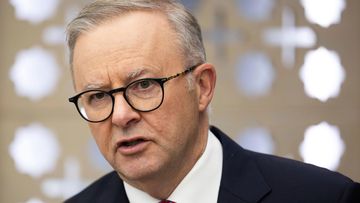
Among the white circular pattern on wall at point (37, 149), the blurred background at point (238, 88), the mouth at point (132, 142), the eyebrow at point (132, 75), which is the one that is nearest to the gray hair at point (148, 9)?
the eyebrow at point (132, 75)

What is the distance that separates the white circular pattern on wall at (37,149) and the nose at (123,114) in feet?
5.40

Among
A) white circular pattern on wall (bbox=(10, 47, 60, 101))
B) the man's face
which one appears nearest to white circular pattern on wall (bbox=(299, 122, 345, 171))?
white circular pattern on wall (bbox=(10, 47, 60, 101))

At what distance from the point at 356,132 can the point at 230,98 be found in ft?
2.10

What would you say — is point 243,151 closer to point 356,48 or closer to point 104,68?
point 104,68

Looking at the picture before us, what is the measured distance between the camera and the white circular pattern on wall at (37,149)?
3193 millimetres

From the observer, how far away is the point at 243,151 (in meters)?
1.92

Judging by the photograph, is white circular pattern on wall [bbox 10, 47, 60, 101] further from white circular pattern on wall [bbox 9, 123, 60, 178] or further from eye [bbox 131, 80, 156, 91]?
eye [bbox 131, 80, 156, 91]

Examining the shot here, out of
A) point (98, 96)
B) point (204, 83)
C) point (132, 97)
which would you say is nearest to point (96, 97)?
point (98, 96)

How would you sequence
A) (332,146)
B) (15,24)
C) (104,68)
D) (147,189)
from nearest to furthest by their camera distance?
(104,68) → (147,189) → (332,146) → (15,24)

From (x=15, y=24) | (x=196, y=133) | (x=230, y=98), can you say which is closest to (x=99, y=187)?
(x=196, y=133)

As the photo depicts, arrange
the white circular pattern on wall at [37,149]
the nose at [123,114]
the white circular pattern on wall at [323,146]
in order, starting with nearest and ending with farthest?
1. the nose at [123,114]
2. the white circular pattern on wall at [323,146]
3. the white circular pattern on wall at [37,149]

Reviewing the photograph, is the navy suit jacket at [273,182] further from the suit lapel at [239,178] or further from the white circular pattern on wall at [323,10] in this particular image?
the white circular pattern on wall at [323,10]

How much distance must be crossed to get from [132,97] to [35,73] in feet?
5.49

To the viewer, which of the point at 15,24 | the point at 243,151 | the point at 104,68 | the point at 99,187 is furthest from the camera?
the point at 15,24
